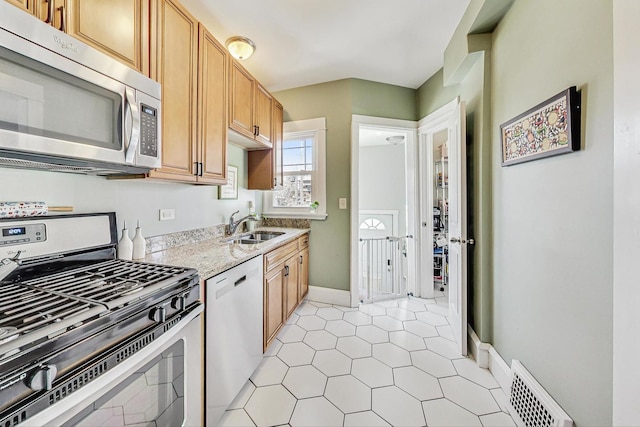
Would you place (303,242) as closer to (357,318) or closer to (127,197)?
(357,318)

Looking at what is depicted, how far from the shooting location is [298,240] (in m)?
2.60

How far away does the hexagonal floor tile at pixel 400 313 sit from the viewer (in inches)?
101

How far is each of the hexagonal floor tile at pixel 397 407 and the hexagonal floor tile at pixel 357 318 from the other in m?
0.85

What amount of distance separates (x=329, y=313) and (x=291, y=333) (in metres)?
0.54

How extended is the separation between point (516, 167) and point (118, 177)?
7.64ft

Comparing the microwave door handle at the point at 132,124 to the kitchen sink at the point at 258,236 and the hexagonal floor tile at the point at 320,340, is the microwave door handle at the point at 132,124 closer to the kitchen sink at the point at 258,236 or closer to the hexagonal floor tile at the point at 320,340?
the kitchen sink at the point at 258,236

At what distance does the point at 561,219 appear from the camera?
1.15m

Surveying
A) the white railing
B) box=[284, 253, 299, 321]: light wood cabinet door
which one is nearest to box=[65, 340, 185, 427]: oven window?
box=[284, 253, 299, 321]: light wood cabinet door

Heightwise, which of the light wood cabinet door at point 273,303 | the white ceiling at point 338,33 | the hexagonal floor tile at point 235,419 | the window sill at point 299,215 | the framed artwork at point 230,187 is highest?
the white ceiling at point 338,33

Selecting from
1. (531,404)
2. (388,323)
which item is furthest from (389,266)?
(531,404)

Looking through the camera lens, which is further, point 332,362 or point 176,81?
point 332,362

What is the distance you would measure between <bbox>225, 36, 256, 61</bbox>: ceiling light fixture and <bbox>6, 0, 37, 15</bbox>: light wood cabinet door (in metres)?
1.37

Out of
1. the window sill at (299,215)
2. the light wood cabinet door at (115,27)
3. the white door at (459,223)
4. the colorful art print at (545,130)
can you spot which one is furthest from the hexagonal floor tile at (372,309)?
the light wood cabinet door at (115,27)

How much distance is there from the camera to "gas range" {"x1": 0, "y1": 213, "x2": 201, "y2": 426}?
57 centimetres
